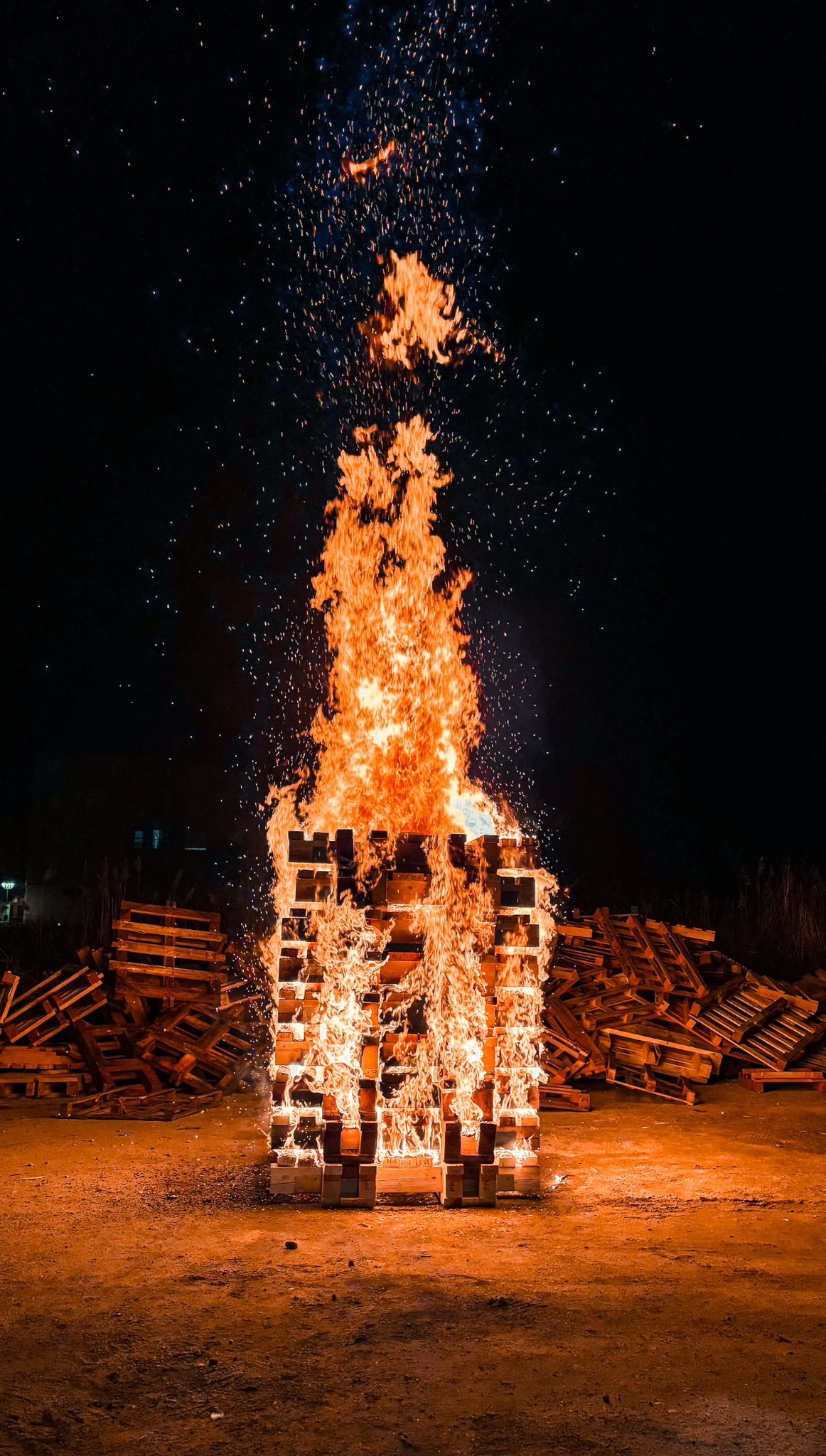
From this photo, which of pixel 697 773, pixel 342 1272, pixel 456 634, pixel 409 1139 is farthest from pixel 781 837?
pixel 342 1272

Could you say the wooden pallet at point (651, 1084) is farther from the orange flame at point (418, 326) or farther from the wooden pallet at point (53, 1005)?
the orange flame at point (418, 326)

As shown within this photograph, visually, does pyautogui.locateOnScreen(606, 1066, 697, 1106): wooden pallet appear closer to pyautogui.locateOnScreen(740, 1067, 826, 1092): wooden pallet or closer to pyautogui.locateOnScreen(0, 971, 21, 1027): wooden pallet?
pyautogui.locateOnScreen(740, 1067, 826, 1092): wooden pallet

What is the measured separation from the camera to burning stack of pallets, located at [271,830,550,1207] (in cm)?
642

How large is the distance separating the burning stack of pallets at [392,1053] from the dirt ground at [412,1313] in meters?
0.23

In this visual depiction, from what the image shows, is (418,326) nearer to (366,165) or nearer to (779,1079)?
(366,165)

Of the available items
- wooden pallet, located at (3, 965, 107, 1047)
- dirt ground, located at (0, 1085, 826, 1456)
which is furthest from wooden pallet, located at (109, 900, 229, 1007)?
dirt ground, located at (0, 1085, 826, 1456)

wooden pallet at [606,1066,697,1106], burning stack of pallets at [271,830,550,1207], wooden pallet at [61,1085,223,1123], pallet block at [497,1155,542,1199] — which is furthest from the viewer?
wooden pallet at [606,1066,697,1106]

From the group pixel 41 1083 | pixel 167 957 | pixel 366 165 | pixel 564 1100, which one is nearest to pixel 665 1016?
pixel 564 1100

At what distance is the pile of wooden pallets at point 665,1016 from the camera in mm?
10148

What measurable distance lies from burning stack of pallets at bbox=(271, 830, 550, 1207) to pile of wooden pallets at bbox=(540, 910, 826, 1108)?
298cm

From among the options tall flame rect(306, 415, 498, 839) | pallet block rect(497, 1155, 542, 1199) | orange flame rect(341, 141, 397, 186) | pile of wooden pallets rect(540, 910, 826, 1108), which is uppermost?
orange flame rect(341, 141, 397, 186)

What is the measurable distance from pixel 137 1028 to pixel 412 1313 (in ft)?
20.3

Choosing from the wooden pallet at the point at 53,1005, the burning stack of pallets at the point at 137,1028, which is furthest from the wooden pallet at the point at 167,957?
the wooden pallet at the point at 53,1005

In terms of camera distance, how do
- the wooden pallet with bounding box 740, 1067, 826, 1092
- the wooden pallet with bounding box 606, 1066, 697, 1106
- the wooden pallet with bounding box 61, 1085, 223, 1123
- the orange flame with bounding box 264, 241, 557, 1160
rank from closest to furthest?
the orange flame with bounding box 264, 241, 557, 1160
the wooden pallet with bounding box 61, 1085, 223, 1123
the wooden pallet with bounding box 606, 1066, 697, 1106
the wooden pallet with bounding box 740, 1067, 826, 1092
